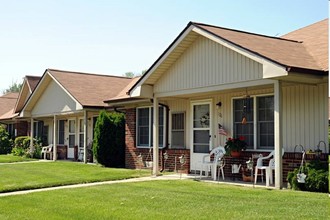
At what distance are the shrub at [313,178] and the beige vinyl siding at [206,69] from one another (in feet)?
8.32

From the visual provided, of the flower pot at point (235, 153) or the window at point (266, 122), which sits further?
the flower pot at point (235, 153)

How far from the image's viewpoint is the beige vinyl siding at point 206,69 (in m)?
12.4

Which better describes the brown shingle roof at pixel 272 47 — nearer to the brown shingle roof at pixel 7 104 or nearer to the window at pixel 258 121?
the window at pixel 258 121

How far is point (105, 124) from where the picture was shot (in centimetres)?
1966

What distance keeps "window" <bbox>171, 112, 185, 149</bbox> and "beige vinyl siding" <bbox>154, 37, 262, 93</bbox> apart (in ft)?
6.34

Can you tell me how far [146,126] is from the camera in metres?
19.0

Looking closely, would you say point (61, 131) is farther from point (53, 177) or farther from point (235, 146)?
point (235, 146)

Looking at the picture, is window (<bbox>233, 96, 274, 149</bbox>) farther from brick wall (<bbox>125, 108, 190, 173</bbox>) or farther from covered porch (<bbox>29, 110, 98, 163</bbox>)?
covered porch (<bbox>29, 110, 98, 163</bbox>)

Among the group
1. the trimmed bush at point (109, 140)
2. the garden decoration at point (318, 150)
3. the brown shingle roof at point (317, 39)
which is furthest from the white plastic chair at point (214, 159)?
the trimmed bush at point (109, 140)

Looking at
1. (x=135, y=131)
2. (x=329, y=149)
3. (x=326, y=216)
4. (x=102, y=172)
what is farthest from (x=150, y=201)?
(x=135, y=131)

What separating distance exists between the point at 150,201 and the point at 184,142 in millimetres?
7337

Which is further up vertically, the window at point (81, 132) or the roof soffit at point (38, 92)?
the roof soffit at point (38, 92)

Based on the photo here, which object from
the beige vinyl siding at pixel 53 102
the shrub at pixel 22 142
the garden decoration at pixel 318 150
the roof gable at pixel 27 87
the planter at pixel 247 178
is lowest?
the planter at pixel 247 178

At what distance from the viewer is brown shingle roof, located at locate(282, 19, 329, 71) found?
482 inches
